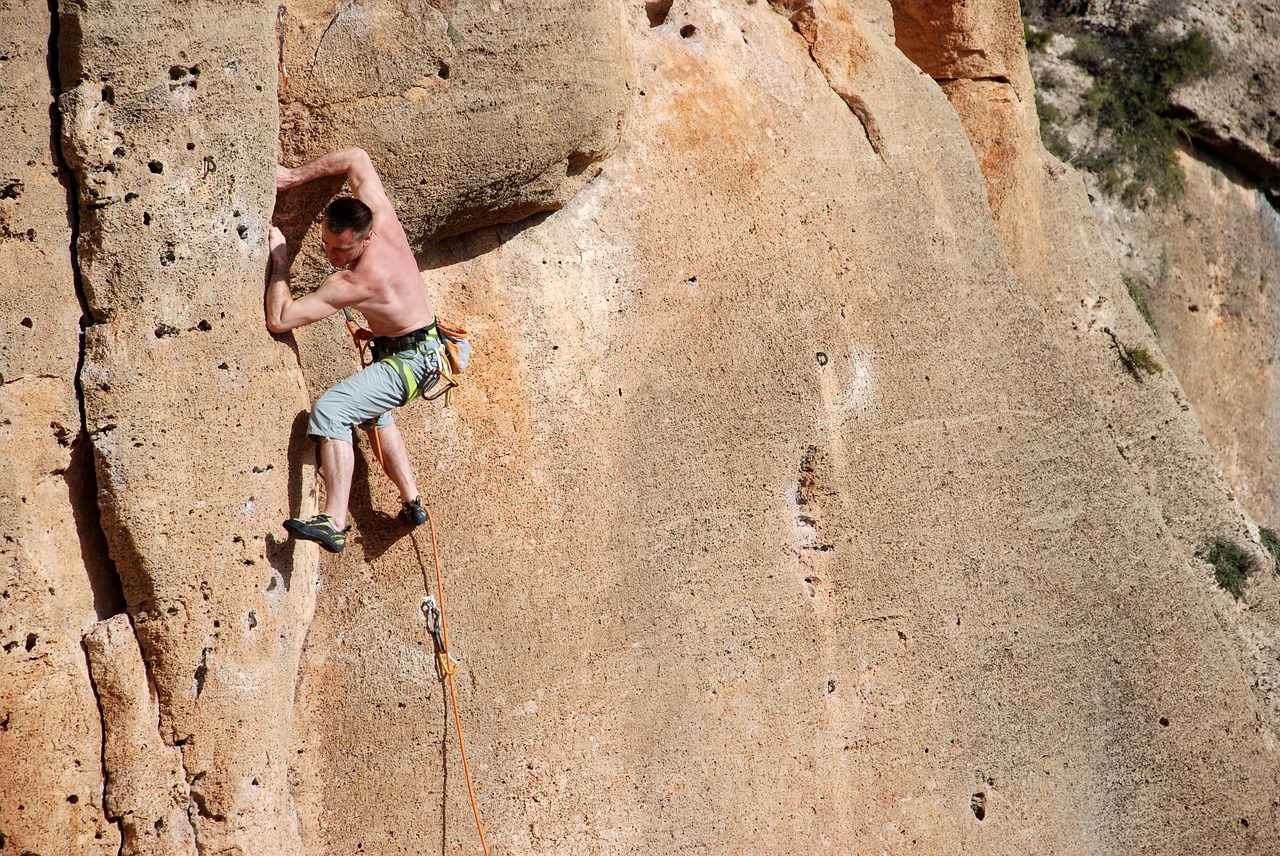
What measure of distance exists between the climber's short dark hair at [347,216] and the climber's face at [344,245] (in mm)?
16

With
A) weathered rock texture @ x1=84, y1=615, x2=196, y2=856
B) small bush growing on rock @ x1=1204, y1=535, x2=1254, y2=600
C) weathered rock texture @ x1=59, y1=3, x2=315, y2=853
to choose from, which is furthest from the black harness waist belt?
small bush growing on rock @ x1=1204, y1=535, x2=1254, y2=600

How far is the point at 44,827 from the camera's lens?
185 inches

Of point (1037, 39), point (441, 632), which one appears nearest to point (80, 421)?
point (441, 632)

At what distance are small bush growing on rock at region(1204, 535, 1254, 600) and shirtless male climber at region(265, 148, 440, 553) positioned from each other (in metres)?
4.91

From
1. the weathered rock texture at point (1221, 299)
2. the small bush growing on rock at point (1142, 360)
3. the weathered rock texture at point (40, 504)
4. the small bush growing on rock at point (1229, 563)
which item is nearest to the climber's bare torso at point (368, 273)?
the weathered rock texture at point (40, 504)

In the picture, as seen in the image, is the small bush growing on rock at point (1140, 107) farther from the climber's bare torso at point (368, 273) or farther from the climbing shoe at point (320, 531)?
the climbing shoe at point (320, 531)

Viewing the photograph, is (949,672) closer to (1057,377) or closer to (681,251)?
(1057,377)

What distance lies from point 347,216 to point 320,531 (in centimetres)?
122

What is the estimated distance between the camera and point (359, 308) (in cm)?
515

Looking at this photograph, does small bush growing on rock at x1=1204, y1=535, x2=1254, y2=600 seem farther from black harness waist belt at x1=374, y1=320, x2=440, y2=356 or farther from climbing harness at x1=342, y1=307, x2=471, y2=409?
black harness waist belt at x1=374, y1=320, x2=440, y2=356

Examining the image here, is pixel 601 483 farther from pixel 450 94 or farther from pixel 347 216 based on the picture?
pixel 450 94

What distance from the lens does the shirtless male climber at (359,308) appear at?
5055 mm

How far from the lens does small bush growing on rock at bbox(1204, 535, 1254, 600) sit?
7500 mm

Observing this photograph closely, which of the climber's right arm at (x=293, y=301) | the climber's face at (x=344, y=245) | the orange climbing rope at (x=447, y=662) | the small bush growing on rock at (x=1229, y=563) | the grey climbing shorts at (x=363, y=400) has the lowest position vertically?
the small bush growing on rock at (x=1229, y=563)
